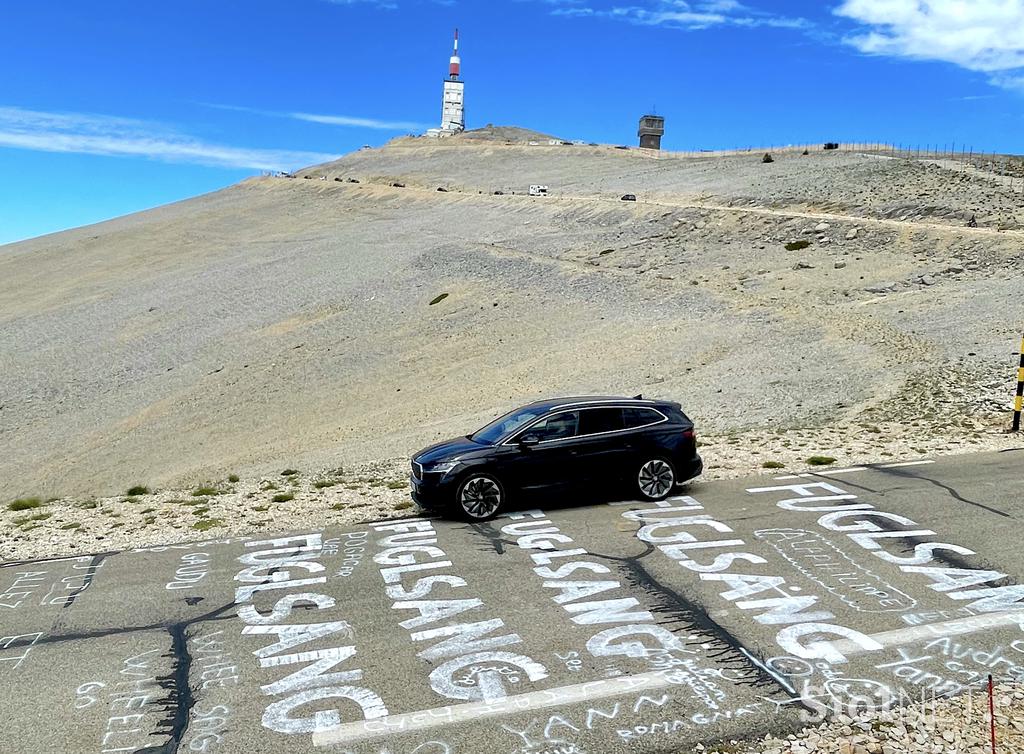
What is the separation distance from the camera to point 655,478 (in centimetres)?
1171

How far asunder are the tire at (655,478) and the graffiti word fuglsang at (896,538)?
1.34 meters

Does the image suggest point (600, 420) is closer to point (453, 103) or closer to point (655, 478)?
point (655, 478)

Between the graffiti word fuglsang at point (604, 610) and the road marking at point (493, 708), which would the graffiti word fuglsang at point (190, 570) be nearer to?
the graffiti word fuglsang at point (604, 610)

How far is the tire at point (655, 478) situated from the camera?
38.2 ft

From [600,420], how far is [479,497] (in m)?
2.11

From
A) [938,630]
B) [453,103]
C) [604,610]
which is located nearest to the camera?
[938,630]

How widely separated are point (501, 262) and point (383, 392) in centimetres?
1879

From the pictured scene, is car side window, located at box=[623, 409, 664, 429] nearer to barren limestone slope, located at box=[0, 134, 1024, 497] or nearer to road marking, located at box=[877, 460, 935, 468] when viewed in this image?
road marking, located at box=[877, 460, 935, 468]

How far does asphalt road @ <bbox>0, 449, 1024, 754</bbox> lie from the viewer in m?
5.84

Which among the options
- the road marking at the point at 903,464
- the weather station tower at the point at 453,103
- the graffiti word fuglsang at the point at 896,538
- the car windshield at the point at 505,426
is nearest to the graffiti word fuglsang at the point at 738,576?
the graffiti word fuglsang at the point at 896,538

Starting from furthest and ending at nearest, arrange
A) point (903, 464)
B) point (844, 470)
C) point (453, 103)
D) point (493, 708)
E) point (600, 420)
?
point (453, 103) → point (903, 464) → point (844, 470) → point (600, 420) → point (493, 708)

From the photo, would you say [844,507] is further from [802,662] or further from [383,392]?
[383,392]

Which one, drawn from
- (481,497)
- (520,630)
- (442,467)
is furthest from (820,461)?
(520,630)

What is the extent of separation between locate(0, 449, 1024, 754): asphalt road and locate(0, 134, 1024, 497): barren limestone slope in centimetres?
880
